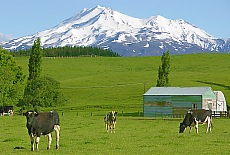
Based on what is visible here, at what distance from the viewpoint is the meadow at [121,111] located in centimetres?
2214

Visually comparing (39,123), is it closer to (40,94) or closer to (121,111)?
(121,111)

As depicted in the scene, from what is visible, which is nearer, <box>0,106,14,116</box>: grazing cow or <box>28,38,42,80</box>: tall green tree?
<box>0,106,14,116</box>: grazing cow

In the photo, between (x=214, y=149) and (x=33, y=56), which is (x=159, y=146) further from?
(x=33, y=56)

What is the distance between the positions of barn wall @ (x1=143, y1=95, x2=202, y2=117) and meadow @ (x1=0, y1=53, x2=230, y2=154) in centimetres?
189

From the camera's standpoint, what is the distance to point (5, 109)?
72188 millimetres

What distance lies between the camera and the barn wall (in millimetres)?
68438

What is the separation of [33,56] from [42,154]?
68264 millimetres

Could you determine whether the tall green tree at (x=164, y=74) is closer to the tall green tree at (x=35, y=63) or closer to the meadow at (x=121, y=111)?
the meadow at (x=121, y=111)

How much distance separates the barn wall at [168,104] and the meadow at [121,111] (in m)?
1.89

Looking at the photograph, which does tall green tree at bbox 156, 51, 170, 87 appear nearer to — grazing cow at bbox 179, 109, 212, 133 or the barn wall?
the barn wall

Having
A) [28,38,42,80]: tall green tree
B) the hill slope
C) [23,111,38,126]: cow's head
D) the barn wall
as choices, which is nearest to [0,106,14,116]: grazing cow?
[28,38,42,80]: tall green tree

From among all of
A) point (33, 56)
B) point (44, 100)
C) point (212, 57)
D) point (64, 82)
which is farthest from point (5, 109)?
point (212, 57)

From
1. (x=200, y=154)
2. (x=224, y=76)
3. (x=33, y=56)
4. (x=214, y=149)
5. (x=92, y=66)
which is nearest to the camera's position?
(x=200, y=154)

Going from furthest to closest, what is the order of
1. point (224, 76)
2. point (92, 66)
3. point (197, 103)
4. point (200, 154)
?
point (92, 66) < point (224, 76) < point (197, 103) < point (200, 154)
